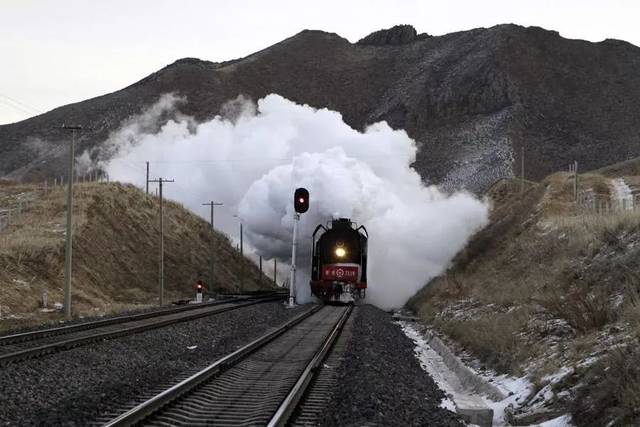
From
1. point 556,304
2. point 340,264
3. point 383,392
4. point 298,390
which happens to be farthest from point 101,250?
point 383,392

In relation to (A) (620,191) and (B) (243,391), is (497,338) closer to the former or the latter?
(B) (243,391)

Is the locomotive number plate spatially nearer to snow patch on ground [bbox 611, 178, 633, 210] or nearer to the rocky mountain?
snow patch on ground [bbox 611, 178, 633, 210]

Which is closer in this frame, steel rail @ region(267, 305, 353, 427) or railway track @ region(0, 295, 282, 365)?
steel rail @ region(267, 305, 353, 427)

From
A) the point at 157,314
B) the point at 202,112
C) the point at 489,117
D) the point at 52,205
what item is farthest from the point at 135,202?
the point at 202,112

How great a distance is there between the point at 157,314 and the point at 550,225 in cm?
1759

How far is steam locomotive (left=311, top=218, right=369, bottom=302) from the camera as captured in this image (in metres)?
36.7

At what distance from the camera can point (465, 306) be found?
88.6 ft

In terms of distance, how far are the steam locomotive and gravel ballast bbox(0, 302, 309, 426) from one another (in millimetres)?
15211

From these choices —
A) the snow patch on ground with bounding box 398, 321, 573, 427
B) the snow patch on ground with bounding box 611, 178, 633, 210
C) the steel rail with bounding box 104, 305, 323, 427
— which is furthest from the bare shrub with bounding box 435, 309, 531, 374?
the snow patch on ground with bounding box 611, 178, 633, 210

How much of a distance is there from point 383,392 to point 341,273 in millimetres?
25408

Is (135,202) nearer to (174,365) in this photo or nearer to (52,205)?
(52,205)

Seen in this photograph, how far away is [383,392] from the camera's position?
11.2 m

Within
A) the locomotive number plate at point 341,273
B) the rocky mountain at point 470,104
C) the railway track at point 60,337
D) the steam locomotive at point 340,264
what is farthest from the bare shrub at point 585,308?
the rocky mountain at point 470,104

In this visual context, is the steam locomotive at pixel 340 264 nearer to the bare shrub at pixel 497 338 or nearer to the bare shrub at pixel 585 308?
the bare shrub at pixel 497 338
